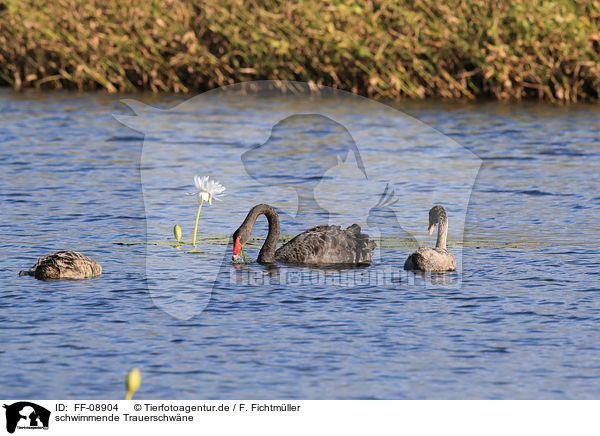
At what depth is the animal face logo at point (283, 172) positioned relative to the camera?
1334 cm

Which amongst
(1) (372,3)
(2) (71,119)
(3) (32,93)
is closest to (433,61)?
(1) (372,3)

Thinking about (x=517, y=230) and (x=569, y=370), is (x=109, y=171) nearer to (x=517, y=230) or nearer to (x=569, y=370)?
(x=517, y=230)

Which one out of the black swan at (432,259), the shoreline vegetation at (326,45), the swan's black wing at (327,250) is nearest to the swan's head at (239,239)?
the swan's black wing at (327,250)

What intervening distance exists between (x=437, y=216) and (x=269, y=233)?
5.93 feet

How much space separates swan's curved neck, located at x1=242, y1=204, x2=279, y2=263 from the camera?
12906mm

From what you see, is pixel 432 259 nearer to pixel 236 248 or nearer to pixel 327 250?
pixel 327 250

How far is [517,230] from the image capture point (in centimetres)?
1471

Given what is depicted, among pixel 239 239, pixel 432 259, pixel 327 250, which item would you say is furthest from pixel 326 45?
pixel 432 259

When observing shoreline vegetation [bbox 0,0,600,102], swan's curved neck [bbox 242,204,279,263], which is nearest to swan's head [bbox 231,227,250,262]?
swan's curved neck [bbox 242,204,279,263]

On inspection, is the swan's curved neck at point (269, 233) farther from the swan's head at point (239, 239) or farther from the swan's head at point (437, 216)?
the swan's head at point (437, 216)

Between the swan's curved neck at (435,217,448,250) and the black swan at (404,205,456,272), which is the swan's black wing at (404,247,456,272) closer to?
the black swan at (404,205,456,272)

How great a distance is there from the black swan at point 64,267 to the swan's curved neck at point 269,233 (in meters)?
1.77

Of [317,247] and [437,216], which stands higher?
[437,216]
